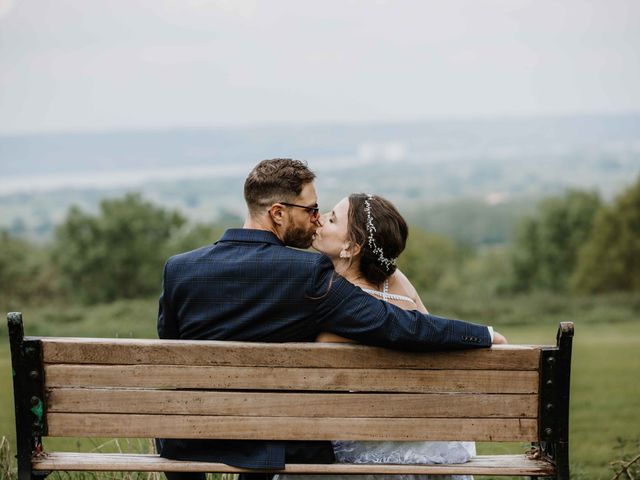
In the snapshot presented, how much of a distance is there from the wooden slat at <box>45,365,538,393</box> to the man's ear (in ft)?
1.98

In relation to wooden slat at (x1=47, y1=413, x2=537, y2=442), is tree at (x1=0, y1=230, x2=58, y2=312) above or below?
above

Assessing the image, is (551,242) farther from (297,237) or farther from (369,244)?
(297,237)

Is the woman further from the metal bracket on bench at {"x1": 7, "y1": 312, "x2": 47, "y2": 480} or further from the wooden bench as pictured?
the metal bracket on bench at {"x1": 7, "y1": 312, "x2": 47, "y2": 480}

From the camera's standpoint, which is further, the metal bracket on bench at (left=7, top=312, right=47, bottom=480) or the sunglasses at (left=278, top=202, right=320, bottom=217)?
the sunglasses at (left=278, top=202, right=320, bottom=217)

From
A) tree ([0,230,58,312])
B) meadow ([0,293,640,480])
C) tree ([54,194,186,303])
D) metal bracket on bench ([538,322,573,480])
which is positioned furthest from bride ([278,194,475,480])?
tree ([54,194,186,303])

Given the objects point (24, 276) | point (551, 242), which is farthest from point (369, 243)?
point (551, 242)

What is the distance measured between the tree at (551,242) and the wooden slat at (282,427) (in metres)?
22.9

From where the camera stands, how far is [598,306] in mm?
18828

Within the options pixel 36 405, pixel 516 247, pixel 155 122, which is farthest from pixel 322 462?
pixel 155 122

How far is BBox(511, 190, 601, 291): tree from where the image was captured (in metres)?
25.8

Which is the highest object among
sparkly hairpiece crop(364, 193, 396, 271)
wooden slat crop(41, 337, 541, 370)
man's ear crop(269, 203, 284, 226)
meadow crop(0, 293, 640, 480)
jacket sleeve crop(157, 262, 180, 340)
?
man's ear crop(269, 203, 284, 226)

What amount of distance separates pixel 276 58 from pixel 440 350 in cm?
6279

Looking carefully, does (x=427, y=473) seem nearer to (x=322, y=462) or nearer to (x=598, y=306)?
(x=322, y=462)

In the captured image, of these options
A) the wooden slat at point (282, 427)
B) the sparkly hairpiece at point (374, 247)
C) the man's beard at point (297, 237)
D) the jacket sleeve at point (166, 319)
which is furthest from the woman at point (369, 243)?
the jacket sleeve at point (166, 319)
